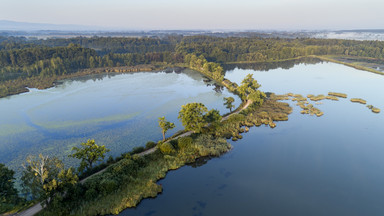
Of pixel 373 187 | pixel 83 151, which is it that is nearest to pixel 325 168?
pixel 373 187

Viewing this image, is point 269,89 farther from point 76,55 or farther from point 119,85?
point 76,55

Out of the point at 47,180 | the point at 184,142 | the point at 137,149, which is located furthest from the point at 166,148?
the point at 47,180

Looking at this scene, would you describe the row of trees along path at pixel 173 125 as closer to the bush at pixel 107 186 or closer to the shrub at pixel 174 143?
the shrub at pixel 174 143

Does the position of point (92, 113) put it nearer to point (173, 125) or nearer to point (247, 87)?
point (173, 125)

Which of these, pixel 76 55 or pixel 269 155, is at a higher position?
pixel 76 55

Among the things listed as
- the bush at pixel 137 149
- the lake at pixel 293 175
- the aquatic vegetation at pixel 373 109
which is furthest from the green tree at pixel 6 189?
the aquatic vegetation at pixel 373 109

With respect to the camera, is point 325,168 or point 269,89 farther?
point 269,89
